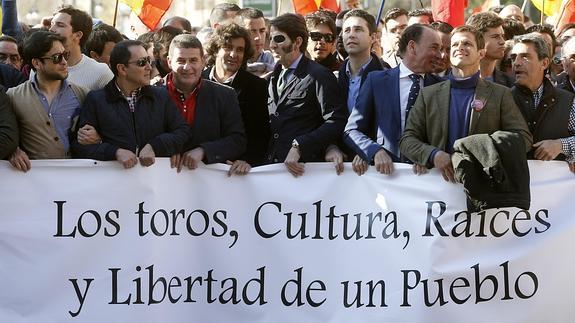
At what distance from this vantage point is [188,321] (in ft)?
27.0

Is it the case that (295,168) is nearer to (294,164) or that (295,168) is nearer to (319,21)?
(294,164)

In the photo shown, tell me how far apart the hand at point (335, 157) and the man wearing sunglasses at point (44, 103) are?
5.58ft

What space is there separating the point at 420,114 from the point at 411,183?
0.46 m

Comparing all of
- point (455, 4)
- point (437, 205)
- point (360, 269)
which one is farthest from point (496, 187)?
point (455, 4)

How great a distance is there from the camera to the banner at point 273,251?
820cm

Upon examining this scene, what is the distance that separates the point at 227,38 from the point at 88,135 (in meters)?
1.38

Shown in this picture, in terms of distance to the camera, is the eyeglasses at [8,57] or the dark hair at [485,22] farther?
the eyeglasses at [8,57]

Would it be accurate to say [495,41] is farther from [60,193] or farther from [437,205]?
[60,193]

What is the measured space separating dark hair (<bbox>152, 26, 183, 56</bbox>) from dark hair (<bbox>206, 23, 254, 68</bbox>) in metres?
1.27

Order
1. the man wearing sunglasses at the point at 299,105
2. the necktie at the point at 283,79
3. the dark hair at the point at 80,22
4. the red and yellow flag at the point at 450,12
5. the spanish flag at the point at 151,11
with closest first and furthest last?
1. the man wearing sunglasses at the point at 299,105
2. the necktie at the point at 283,79
3. the dark hair at the point at 80,22
4. the red and yellow flag at the point at 450,12
5. the spanish flag at the point at 151,11

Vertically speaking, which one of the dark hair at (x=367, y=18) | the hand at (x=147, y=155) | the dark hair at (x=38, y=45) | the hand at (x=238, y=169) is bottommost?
the hand at (x=238, y=169)

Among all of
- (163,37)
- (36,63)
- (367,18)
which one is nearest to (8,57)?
(163,37)

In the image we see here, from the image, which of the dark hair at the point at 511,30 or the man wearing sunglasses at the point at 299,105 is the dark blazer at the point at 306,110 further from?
the dark hair at the point at 511,30

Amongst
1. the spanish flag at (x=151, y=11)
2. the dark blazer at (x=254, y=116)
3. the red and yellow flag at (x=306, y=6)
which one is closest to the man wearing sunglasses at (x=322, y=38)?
the dark blazer at (x=254, y=116)
